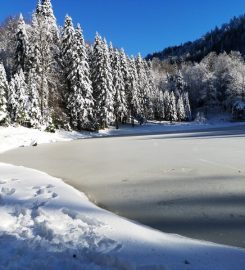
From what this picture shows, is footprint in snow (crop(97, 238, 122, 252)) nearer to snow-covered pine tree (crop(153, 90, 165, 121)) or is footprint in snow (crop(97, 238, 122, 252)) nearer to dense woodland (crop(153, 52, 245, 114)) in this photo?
snow-covered pine tree (crop(153, 90, 165, 121))

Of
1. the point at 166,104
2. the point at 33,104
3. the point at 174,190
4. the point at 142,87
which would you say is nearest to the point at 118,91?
the point at 142,87

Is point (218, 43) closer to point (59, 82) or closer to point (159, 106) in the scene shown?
point (159, 106)

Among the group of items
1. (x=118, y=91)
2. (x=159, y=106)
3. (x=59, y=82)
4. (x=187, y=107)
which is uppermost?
(x=59, y=82)

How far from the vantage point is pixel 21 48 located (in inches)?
1788

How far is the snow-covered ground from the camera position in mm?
4129

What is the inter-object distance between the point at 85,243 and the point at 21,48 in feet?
144

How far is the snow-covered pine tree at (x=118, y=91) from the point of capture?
53.2 meters

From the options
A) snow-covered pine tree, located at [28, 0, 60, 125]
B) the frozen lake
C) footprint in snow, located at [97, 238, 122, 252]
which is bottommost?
the frozen lake

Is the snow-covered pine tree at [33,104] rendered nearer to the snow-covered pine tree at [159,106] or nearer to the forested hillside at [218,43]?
the snow-covered pine tree at [159,106]

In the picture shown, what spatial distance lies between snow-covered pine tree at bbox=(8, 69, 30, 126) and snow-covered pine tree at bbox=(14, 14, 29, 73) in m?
10.00

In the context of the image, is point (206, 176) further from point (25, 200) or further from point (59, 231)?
point (59, 231)

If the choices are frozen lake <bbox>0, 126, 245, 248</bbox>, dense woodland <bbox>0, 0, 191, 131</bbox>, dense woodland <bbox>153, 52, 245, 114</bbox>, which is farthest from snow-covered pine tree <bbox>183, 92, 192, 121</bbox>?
frozen lake <bbox>0, 126, 245, 248</bbox>

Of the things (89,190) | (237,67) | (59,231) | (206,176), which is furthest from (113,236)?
(237,67)

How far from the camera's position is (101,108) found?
4631 centimetres
